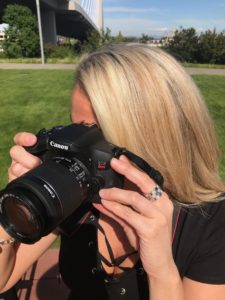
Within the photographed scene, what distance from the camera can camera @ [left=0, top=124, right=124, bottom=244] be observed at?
106cm

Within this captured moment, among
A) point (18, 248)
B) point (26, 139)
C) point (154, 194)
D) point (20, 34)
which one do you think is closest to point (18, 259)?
point (18, 248)

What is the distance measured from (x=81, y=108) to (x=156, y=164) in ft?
1.12

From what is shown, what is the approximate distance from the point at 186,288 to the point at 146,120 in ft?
1.85

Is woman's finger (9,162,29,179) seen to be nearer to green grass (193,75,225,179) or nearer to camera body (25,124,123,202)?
camera body (25,124,123,202)

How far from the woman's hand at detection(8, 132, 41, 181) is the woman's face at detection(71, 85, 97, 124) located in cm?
18

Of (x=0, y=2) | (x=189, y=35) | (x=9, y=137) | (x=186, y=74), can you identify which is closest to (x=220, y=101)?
(x=9, y=137)

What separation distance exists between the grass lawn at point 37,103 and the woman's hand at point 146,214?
3270 mm

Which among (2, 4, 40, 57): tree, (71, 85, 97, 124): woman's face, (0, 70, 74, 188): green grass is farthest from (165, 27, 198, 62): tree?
(71, 85, 97, 124): woman's face

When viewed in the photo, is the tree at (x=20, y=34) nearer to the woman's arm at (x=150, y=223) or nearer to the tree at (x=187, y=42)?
the tree at (x=187, y=42)

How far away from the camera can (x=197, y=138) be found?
141 cm

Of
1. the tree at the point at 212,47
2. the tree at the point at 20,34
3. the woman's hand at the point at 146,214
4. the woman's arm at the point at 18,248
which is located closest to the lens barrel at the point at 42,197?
the woman's hand at the point at 146,214

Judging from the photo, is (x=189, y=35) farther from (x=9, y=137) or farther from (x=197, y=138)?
(x=197, y=138)

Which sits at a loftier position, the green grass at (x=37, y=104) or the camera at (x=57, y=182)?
the camera at (x=57, y=182)

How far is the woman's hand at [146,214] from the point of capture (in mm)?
1141
